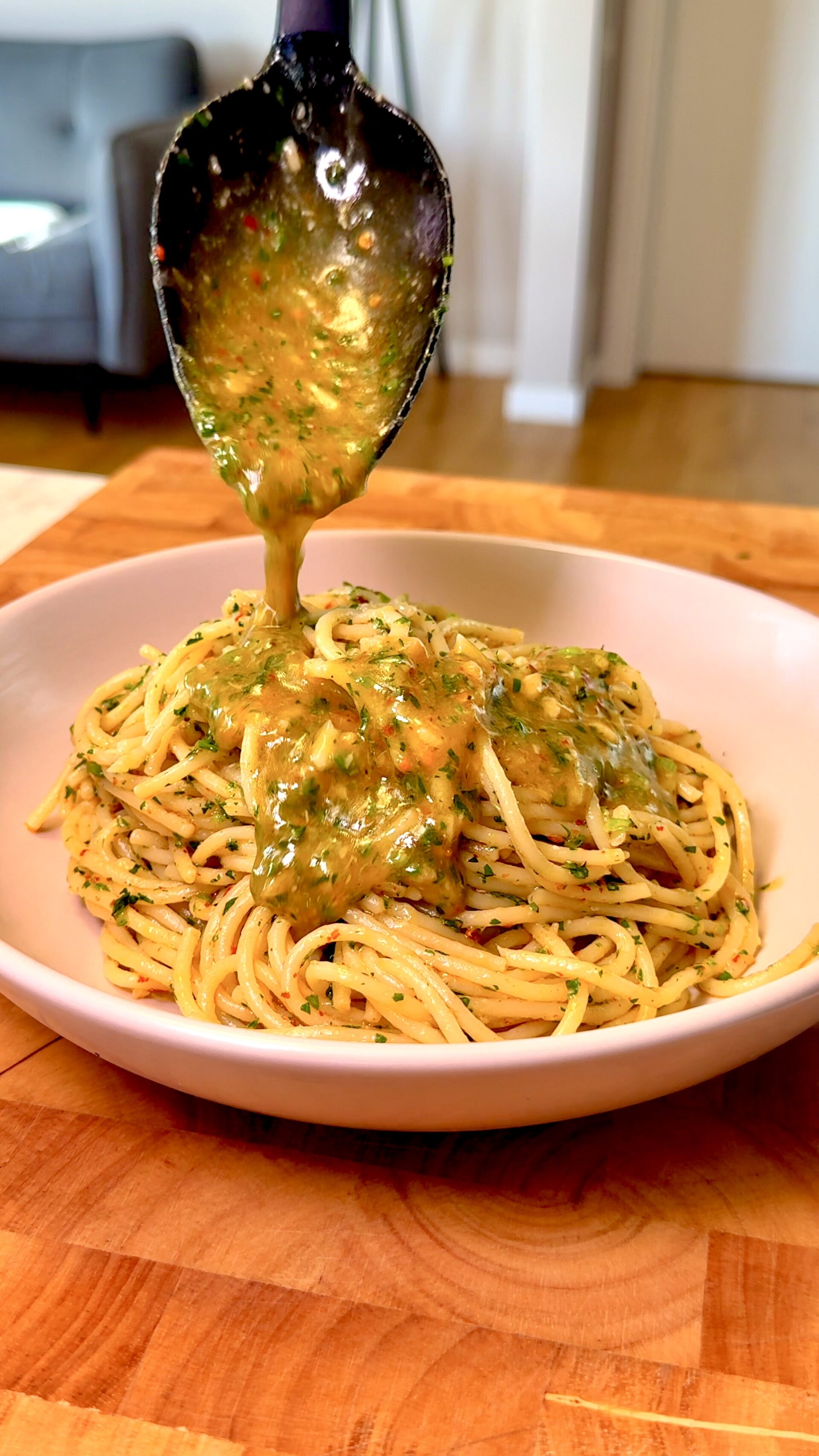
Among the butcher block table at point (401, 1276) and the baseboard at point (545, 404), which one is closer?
the butcher block table at point (401, 1276)

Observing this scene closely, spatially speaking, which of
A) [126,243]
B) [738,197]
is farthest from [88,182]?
[738,197]

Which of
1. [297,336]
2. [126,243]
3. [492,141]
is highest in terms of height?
[297,336]

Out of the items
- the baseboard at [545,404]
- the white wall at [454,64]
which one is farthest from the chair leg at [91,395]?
the baseboard at [545,404]

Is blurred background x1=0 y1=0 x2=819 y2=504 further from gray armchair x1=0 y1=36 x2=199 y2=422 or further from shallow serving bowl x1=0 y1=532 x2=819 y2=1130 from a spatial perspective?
shallow serving bowl x1=0 y1=532 x2=819 y2=1130

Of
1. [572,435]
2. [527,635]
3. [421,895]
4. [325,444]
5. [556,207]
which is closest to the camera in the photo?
[421,895]

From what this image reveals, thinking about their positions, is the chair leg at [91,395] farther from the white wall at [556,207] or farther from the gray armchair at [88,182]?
the white wall at [556,207]

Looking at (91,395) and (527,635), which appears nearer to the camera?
(527,635)

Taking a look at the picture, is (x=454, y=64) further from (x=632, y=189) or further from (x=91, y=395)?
(x=91, y=395)
